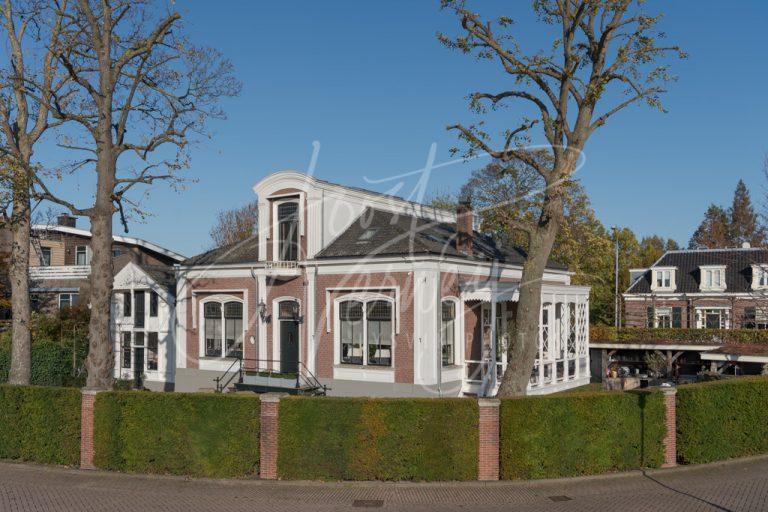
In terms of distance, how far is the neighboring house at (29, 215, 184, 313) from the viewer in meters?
41.9

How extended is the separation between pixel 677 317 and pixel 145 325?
36.2 m

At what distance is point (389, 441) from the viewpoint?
14680 millimetres

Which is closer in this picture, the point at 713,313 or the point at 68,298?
the point at 68,298

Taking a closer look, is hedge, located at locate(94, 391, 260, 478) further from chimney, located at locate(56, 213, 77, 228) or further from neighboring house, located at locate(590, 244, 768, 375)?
chimney, located at locate(56, 213, 77, 228)

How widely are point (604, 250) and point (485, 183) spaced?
12.0 metres

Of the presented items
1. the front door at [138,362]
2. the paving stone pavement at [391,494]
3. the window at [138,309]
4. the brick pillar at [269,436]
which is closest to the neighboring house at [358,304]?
the window at [138,309]

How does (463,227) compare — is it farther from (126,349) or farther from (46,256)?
(46,256)

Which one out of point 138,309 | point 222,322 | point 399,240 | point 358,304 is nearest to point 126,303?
point 138,309

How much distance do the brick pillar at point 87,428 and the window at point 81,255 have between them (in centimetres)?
3309

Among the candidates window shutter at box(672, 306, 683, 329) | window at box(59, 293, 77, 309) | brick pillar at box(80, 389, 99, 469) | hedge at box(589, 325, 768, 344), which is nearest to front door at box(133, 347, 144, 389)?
window at box(59, 293, 77, 309)

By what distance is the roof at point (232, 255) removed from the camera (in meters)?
28.0

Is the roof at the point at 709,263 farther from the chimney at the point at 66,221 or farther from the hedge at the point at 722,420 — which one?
the chimney at the point at 66,221

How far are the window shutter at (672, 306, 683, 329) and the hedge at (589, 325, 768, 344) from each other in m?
6.86

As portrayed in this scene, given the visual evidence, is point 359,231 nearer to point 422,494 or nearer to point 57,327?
point 422,494
